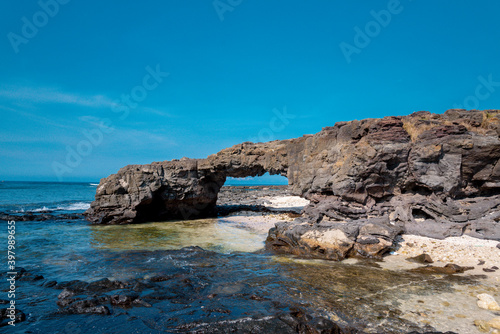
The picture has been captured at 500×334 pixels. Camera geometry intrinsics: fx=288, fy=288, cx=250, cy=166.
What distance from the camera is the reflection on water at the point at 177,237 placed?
1526 cm

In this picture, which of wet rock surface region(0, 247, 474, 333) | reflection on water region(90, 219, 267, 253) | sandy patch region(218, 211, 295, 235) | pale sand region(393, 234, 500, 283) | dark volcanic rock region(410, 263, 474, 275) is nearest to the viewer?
wet rock surface region(0, 247, 474, 333)

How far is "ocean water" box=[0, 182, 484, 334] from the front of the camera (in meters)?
6.70

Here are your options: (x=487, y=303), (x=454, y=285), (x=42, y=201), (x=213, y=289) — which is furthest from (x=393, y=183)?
(x=42, y=201)

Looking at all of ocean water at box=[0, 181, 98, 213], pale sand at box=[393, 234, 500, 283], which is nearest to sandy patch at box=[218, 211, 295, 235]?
pale sand at box=[393, 234, 500, 283]

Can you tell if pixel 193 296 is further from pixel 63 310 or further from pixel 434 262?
pixel 434 262

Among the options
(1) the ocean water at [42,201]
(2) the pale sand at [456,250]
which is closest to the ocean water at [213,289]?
(2) the pale sand at [456,250]

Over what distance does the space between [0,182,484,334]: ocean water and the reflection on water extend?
0.87 feet

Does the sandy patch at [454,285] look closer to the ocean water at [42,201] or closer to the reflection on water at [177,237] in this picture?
the reflection on water at [177,237]

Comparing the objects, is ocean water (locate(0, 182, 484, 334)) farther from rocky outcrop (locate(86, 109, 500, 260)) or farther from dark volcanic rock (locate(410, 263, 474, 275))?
rocky outcrop (locate(86, 109, 500, 260))

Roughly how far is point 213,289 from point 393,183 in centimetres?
1161

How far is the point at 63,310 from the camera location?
7480 mm

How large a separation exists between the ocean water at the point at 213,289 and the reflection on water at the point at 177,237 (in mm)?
266

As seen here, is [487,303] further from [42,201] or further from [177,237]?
[42,201]

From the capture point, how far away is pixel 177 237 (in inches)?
712
